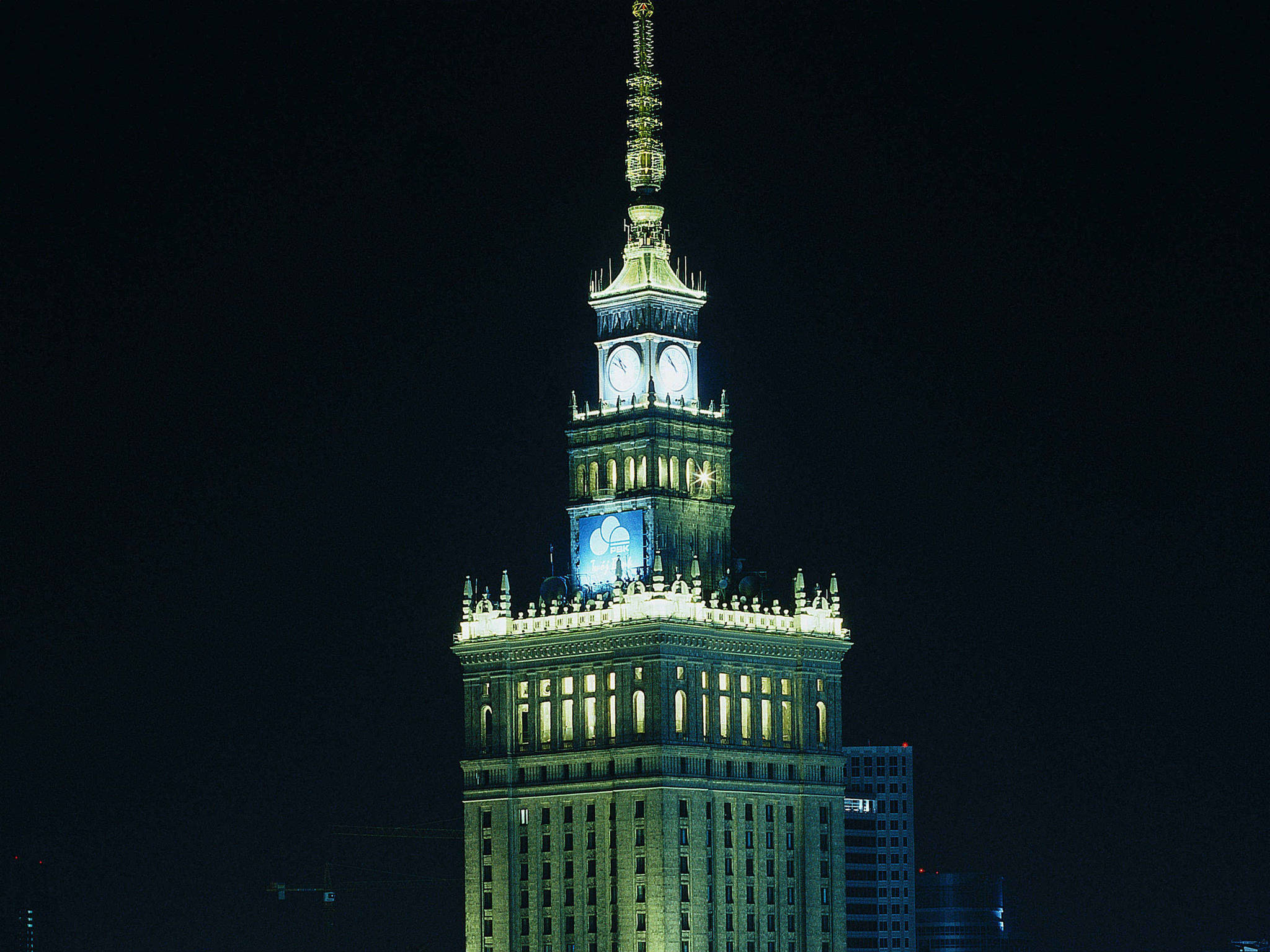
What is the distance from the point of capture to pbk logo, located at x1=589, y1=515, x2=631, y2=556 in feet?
594

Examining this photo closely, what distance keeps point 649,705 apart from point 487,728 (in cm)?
1280

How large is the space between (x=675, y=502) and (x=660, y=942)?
1000 inches

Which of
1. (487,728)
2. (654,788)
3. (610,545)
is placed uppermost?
(610,545)

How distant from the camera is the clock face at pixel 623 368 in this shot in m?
183

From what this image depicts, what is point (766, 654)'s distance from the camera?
18188 cm

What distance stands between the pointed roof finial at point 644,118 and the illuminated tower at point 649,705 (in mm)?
134

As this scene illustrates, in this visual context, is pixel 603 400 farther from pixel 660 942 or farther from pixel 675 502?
pixel 660 942

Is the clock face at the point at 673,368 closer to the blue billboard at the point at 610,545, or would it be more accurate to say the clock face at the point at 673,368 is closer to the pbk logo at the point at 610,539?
the blue billboard at the point at 610,545

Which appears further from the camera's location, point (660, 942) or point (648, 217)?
point (648, 217)

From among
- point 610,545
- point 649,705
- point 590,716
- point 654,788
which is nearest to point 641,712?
point 649,705

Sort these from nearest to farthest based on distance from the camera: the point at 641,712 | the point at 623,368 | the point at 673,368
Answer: the point at 641,712
the point at 673,368
the point at 623,368

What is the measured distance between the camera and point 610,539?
18200cm

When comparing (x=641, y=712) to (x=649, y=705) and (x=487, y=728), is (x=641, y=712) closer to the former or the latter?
(x=649, y=705)

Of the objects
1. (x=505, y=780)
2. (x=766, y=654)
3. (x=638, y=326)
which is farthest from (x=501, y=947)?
(x=638, y=326)
